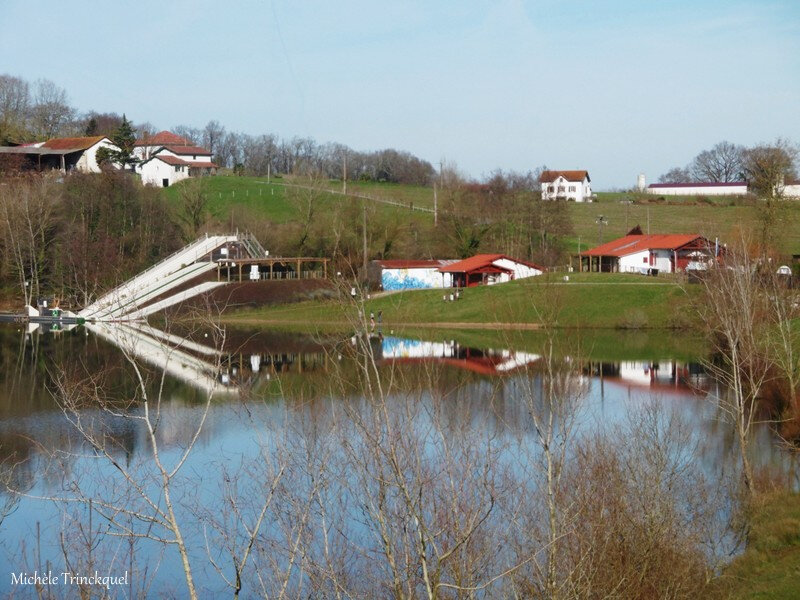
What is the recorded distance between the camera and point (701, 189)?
125 meters

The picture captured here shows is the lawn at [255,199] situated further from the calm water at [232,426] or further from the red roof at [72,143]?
the calm water at [232,426]

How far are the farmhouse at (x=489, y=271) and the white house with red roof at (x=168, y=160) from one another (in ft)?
133

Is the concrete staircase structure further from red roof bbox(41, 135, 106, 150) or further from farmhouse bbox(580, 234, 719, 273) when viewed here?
red roof bbox(41, 135, 106, 150)

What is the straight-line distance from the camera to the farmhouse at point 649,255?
215 feet

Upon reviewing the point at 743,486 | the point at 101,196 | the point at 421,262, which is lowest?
the point at 743,486

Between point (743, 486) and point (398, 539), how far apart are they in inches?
342

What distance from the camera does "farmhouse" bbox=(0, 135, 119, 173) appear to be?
9638cm

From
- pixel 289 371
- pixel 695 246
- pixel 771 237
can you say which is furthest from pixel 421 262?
pixel 289 371

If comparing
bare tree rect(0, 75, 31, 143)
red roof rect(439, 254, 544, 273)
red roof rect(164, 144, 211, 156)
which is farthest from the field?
bare tree rect(0, 75, 31, 143)

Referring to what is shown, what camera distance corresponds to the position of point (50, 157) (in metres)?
98.9

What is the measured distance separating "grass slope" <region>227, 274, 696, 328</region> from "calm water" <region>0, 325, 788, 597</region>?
8.51 metres

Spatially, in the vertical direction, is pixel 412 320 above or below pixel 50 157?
below

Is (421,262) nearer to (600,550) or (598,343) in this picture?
(598,343)

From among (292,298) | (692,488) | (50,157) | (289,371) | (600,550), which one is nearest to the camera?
(600,550)
